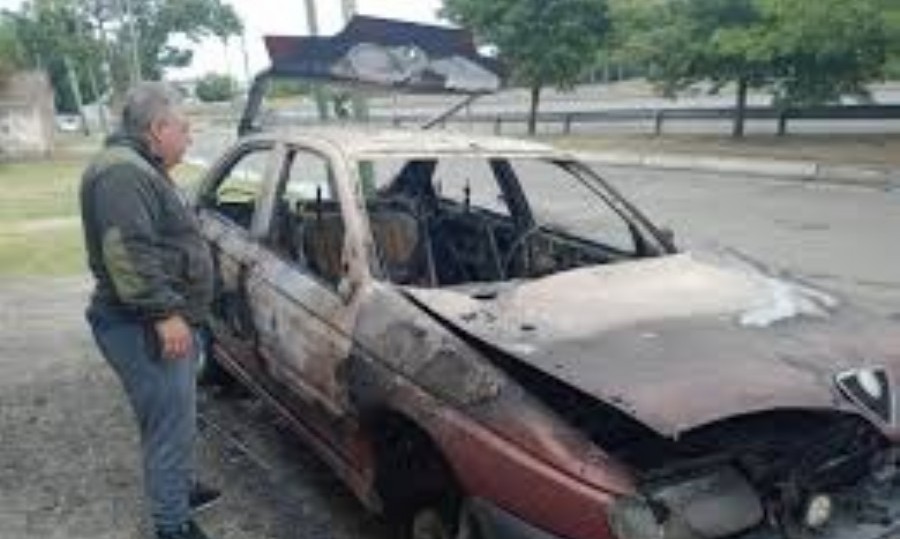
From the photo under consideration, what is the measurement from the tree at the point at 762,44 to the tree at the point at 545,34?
3749 mm

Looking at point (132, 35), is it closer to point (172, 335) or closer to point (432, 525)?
point (172, 335)

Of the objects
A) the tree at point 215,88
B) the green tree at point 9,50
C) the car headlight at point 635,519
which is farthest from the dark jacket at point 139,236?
the tree at point 215,88

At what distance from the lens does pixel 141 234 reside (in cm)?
443

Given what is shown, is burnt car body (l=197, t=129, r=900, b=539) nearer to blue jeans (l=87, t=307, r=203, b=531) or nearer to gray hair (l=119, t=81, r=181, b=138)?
blue jeans (l=87, t=307, r=203, b=531)

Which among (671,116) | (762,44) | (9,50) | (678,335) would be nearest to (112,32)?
(9,50)

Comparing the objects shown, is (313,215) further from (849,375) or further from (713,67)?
(713,67)

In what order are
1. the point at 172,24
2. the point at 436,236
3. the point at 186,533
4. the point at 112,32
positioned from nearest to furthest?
the point at 186,533
the point at 436,236
the point at 112,32
the point at 172,24

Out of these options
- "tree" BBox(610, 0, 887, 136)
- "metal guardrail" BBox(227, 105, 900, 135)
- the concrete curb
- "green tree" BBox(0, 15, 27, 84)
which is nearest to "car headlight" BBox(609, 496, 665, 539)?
"metal guardrail" BBox(227, 105, 900, 135)

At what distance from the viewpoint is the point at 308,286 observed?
207 inches

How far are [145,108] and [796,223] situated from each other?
34.6 ft

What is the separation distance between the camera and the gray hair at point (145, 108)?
180 inches

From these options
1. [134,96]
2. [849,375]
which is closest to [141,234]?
[134,96]

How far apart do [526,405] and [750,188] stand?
49.5ft

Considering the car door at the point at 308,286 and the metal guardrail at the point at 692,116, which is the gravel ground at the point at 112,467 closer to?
the car door at the point at 308,286
